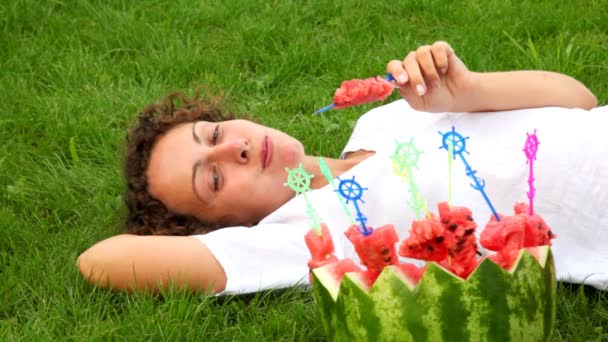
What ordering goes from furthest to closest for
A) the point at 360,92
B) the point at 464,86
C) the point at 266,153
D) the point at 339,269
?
the point at 266,153 → the point at 464,86 → the point at 360,92 → the point at 339,269

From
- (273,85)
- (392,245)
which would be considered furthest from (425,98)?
(273,85)

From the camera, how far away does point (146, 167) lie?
3.06 metres

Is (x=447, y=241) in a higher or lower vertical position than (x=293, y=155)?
lower

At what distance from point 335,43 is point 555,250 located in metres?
2.06

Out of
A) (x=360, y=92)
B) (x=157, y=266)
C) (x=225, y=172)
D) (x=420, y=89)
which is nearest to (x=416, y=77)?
(x=420, y=89)

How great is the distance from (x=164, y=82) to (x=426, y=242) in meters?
2.61

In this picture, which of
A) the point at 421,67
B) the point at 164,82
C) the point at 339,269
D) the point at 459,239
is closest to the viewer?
the point at 459,239

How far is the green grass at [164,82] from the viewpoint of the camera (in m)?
2.63

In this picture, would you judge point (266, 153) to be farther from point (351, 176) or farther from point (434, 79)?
point (434, 79)

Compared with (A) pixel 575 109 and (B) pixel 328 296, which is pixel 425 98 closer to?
(A) pixel 575 109

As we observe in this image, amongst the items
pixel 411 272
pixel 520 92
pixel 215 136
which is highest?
pixel 520 92

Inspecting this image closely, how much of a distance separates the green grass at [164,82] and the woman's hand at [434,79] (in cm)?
67

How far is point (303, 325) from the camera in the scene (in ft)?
8.27

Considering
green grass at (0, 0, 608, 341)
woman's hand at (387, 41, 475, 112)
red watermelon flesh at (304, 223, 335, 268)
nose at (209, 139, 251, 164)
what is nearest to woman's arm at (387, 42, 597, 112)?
woman's hand at (387, 41, 475, 112)
